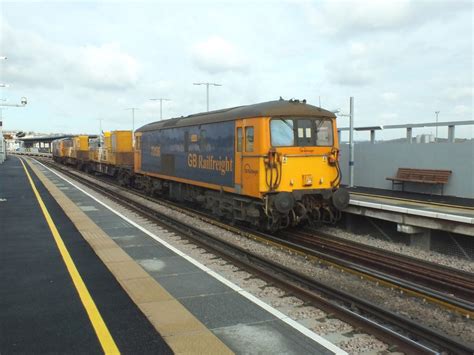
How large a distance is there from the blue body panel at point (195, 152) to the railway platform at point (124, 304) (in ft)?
9.88

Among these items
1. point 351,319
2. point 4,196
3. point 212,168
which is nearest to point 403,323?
point 351,319

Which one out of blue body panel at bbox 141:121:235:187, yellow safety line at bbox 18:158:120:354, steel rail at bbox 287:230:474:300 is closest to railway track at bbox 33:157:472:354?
steel rail at bbox 287:230:474:300

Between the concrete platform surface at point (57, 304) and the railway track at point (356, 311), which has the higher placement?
the concrete platform surface at point (57, 304)

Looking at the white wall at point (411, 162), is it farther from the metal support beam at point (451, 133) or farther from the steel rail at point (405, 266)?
the steel rail at point (405, 266)

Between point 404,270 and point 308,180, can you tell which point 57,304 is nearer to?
point 404,270

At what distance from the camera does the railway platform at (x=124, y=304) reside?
4742mm

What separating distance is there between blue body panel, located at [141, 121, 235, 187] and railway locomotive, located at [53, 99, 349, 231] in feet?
0.09

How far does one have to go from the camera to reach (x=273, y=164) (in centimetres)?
1039

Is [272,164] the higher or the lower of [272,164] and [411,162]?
the higher

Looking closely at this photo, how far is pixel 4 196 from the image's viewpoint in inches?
717

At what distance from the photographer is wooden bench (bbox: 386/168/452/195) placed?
46.6 feet

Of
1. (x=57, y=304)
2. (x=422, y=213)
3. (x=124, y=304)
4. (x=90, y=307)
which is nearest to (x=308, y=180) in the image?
(x=422, y=213)

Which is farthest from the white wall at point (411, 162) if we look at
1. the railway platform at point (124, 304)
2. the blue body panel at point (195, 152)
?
the railway platform at point (124, 304)

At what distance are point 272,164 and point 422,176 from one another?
698 cm
